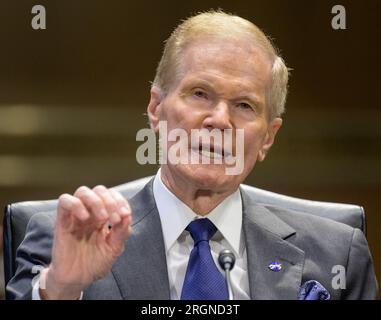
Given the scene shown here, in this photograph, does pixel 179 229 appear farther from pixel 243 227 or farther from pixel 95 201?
pixel 95 201

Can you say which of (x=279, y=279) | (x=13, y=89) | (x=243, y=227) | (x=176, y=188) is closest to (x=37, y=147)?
(x=13, y=89)

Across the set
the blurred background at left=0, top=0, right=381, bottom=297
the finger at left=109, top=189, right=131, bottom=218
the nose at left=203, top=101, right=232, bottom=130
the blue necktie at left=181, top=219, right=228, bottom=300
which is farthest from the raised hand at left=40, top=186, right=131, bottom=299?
the blurred background at left=0, top=0, right=381, bottom=297

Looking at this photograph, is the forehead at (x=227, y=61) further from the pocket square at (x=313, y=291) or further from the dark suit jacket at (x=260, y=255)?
the pocket square at (x=313, y=291)

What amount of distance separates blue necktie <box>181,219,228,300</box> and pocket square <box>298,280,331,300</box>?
0.20 m

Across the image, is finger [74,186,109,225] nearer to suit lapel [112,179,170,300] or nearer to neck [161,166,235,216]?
suit lapel [112,179,170,300]

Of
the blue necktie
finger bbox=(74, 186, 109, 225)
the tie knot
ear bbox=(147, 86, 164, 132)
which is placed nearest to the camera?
finger bbox=(74, 186, 109, 225)

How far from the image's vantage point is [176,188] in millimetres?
1881

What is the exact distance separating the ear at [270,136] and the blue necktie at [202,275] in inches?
10.8

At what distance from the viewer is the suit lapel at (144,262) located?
171 centimetres

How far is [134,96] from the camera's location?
6.68 feet

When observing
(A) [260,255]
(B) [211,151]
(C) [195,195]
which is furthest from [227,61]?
(A) [260,255]

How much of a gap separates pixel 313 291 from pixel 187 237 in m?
0.32

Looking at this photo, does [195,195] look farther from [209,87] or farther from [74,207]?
[74,207]

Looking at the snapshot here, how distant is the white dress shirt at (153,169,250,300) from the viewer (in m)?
1.77
